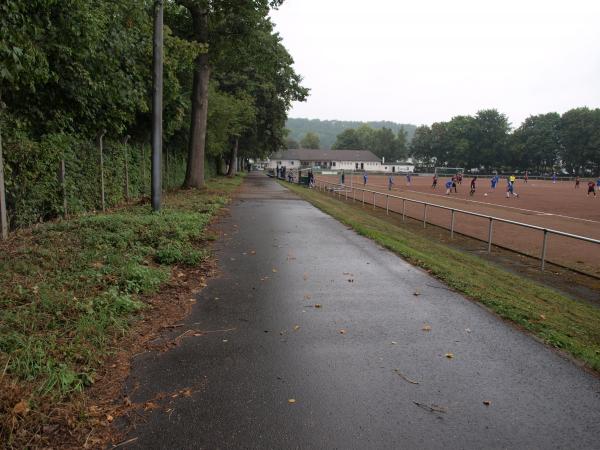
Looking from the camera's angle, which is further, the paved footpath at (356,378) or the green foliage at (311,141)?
the green foliage at (311,141)

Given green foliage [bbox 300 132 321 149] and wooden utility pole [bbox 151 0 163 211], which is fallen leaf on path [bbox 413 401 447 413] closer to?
wooden utility pole [bbox 151 0 163 211]

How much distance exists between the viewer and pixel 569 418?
3.23m

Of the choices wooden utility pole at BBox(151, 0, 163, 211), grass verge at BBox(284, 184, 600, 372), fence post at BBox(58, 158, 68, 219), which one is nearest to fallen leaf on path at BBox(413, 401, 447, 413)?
grass verge at BBox(284, 184, 600, 372)

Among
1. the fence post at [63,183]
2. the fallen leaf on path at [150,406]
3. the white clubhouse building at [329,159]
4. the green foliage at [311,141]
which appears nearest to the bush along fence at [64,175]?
the fence post at [63,183]

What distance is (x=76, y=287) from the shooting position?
5211 mm

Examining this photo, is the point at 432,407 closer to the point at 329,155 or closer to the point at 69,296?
the point at 69,296

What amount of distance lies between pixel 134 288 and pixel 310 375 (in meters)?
2.79

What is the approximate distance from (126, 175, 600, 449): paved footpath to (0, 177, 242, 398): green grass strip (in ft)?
1.75

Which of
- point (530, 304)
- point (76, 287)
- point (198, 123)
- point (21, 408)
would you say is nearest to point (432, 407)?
point (21, 408)

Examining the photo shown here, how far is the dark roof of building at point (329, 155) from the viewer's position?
138875 mm

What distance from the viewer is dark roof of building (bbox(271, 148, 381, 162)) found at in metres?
139

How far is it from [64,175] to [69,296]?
6.62m

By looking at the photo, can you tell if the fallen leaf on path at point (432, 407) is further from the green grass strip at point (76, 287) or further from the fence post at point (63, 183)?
the fence post at point (63, 183)

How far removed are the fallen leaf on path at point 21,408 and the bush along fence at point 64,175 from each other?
6.59 m
